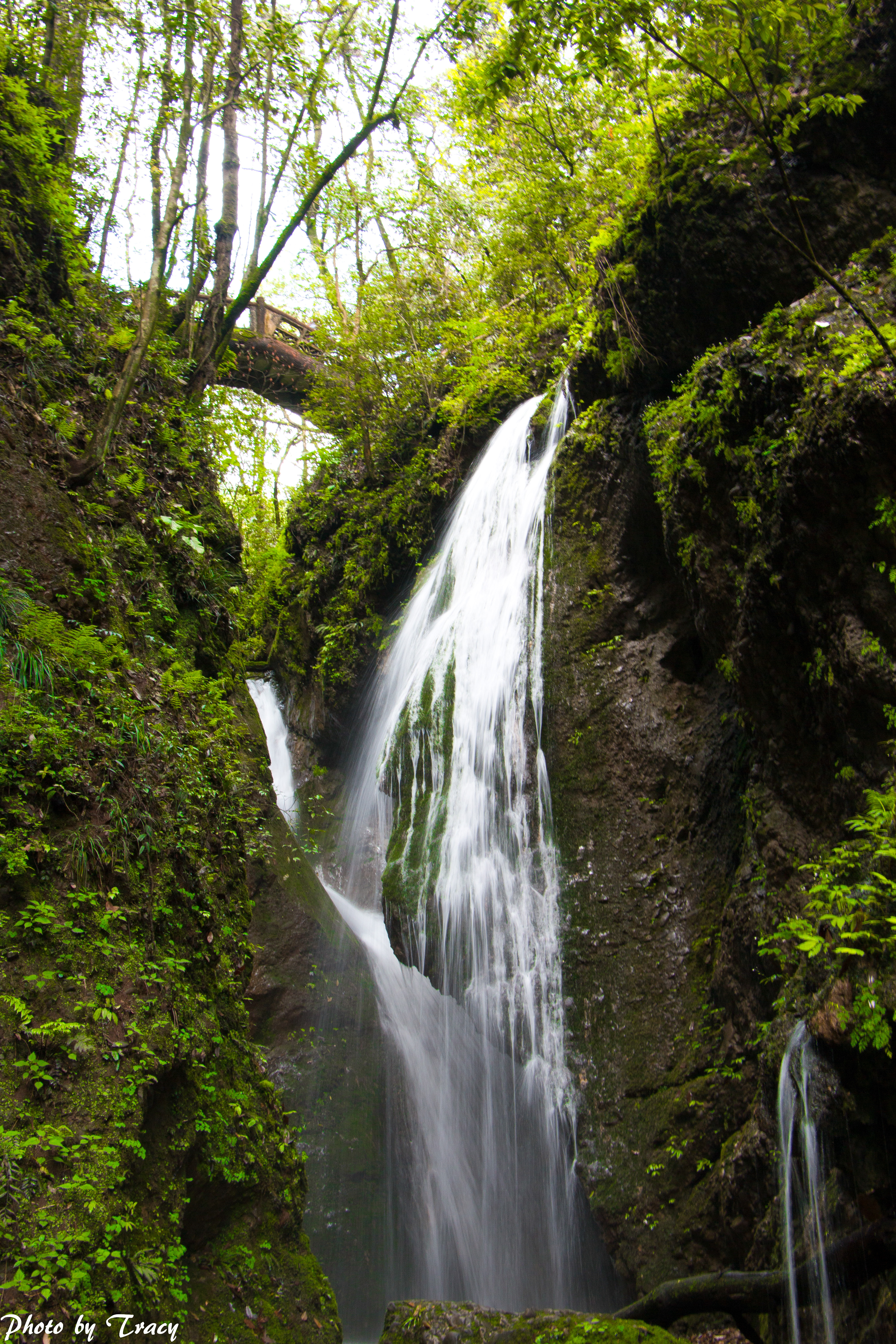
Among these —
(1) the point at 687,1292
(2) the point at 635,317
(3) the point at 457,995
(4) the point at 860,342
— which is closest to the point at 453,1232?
(3) the point at 457,995

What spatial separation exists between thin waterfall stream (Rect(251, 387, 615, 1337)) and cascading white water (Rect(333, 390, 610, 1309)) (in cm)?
2

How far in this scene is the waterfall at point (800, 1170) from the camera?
3791 millimetres

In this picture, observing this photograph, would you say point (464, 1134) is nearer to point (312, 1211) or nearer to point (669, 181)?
point (312, 1211)

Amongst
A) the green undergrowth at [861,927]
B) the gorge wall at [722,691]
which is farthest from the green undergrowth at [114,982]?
the green undergrowth at [861,927]

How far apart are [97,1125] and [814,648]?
4.80 m

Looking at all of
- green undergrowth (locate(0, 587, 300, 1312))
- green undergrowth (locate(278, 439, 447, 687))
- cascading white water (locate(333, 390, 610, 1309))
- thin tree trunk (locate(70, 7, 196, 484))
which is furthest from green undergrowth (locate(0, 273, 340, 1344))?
green undergrowth (locate(278, 439, 447, 687))

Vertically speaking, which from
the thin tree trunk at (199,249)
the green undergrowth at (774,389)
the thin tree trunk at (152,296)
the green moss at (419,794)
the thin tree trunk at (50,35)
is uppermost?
the thin tree trunk at (50,35)

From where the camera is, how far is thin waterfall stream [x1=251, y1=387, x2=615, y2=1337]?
6953mm

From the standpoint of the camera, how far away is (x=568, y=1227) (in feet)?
23.2

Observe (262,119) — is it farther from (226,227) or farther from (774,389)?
(774,389)

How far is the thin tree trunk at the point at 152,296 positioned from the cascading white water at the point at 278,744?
664 centimetres

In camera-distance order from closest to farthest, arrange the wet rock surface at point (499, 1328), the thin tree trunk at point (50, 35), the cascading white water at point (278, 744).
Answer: the wet rock surface at point (499, 1328) < the thin tree trunk at point (50, 35) < the cascading white water at point (278, 744)

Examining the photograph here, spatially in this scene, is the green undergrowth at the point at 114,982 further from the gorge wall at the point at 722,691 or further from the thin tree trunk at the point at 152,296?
the gorge wall at the point at 722,691

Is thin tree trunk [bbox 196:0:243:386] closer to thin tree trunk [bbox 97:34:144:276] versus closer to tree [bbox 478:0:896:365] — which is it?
thin tree trunk [bbox 97:34:144:276]
